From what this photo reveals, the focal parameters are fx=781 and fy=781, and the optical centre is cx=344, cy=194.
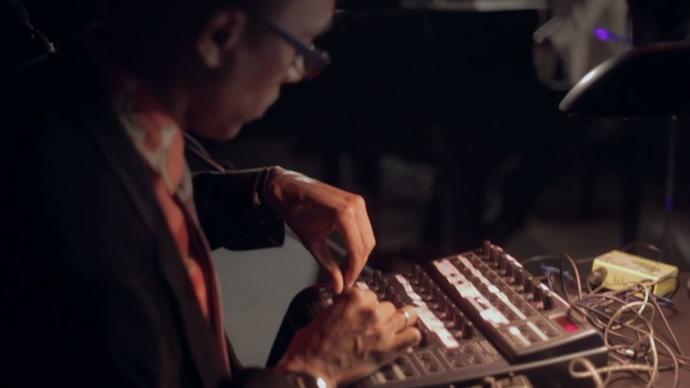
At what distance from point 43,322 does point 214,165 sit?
0.48 meters

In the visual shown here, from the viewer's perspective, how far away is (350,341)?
0.83 meters

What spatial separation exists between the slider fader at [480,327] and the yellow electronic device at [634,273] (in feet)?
0.72

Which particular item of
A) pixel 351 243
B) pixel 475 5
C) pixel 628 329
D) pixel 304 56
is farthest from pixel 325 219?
pixel 475 5

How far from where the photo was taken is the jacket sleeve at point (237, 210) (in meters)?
1.11

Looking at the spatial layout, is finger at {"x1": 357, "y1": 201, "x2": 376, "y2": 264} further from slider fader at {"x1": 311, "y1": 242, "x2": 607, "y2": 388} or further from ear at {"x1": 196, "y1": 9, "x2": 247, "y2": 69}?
ear at {"x1": 196, "y1": 9, "x2": 247, "y2": 69}

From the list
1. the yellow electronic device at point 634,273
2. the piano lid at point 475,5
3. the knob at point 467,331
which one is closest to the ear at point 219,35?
the knob at point 467,331

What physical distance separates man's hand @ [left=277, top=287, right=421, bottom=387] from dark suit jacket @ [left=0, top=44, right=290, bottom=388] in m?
0.14

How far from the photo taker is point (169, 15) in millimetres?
Answer: 706

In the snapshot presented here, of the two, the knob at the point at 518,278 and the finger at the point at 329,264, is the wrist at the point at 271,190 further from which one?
the knob at the point at 518,278

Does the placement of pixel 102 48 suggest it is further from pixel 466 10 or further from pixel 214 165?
pixel 466 10

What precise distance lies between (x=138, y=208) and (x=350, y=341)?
0.28 m

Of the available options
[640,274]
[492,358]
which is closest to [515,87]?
[640,274]

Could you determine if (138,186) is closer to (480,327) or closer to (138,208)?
(138,208)

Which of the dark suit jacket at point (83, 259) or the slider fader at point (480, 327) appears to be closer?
the dark suit jacket at point (83, 259)
